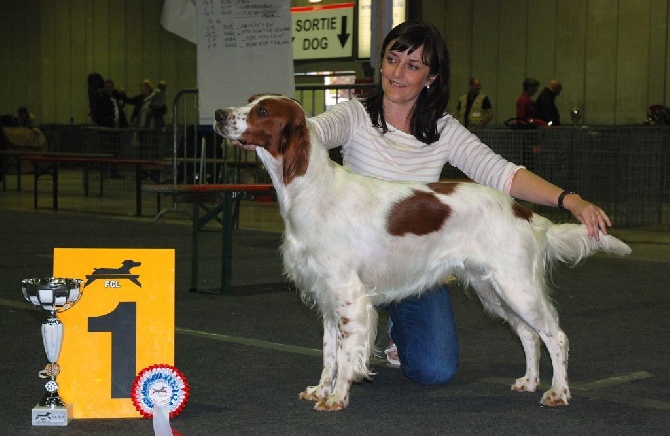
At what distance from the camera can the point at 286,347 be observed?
4.08m

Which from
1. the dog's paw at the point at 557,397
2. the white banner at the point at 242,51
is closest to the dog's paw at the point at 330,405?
the dog's paw at the point at 557,397

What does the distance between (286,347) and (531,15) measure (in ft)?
36.7

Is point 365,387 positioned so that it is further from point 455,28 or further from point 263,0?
point 455,28

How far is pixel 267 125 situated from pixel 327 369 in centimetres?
83

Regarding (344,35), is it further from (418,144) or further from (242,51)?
(418,144)

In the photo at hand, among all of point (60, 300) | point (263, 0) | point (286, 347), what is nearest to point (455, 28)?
point (263, 0)

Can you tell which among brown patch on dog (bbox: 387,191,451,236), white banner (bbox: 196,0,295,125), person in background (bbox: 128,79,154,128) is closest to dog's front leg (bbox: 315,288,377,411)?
brown patch on dog (bbox: 387,191,451,236)

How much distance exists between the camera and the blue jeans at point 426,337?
3.52 m

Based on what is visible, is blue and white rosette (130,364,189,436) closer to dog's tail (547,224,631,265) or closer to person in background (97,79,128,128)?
dog's tail (547,224,631,265)

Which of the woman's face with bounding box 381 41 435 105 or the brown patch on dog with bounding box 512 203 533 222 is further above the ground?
the woman's face with bounding box 381 41 435 105

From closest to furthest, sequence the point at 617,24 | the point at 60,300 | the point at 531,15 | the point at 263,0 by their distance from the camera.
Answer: the point at 60,300
the point at 263,0
the point at 617,24
the point at 531,15

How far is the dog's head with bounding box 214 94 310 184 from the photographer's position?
9.65 ft

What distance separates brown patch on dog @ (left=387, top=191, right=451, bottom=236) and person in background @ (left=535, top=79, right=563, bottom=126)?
9037 millimetres

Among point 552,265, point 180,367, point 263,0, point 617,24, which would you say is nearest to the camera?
point 552,265
